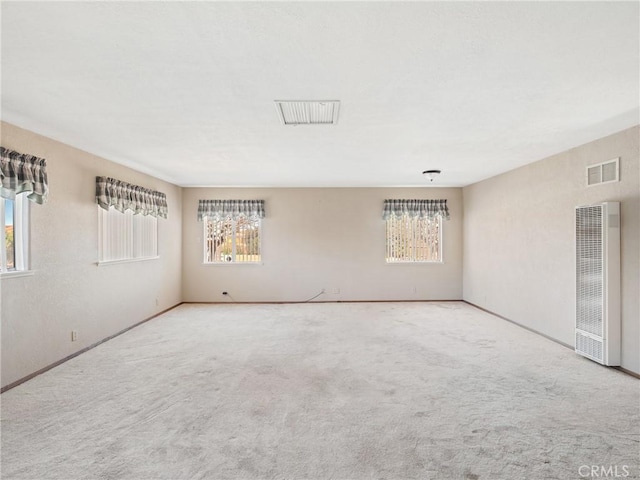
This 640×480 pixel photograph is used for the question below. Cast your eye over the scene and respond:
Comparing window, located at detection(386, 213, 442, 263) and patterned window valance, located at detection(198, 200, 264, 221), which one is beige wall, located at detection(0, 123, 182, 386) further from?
window, located at detection(386, 213, 442, 263)

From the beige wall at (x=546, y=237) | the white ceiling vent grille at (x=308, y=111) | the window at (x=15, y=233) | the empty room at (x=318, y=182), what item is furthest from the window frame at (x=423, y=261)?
the window at (x=15, y=233)

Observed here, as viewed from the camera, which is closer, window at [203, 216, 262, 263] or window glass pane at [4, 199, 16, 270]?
window glass pane at [4, 199, 16, 270]

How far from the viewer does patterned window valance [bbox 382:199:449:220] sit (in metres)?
6.45

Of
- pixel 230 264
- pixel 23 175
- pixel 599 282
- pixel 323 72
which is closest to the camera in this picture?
pixel 323 72

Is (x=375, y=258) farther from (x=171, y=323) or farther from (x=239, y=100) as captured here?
(x=239, y=100)

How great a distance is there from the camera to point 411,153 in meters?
3.90

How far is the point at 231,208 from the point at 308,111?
4.15 meters

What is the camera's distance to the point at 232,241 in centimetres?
653

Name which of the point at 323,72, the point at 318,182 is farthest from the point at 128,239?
the point at 323,72

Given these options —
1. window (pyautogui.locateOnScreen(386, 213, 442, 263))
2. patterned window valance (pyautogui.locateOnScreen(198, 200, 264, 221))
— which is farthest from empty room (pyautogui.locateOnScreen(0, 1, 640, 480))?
window (pyautogui.locateOnScreen(386, 213, 442, 263))

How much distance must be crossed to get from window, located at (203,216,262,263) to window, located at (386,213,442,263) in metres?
2.83

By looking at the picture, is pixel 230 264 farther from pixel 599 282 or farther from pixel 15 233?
pixel 599 282

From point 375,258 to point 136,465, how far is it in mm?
5289

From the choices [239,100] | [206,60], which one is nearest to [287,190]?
[239,100]
